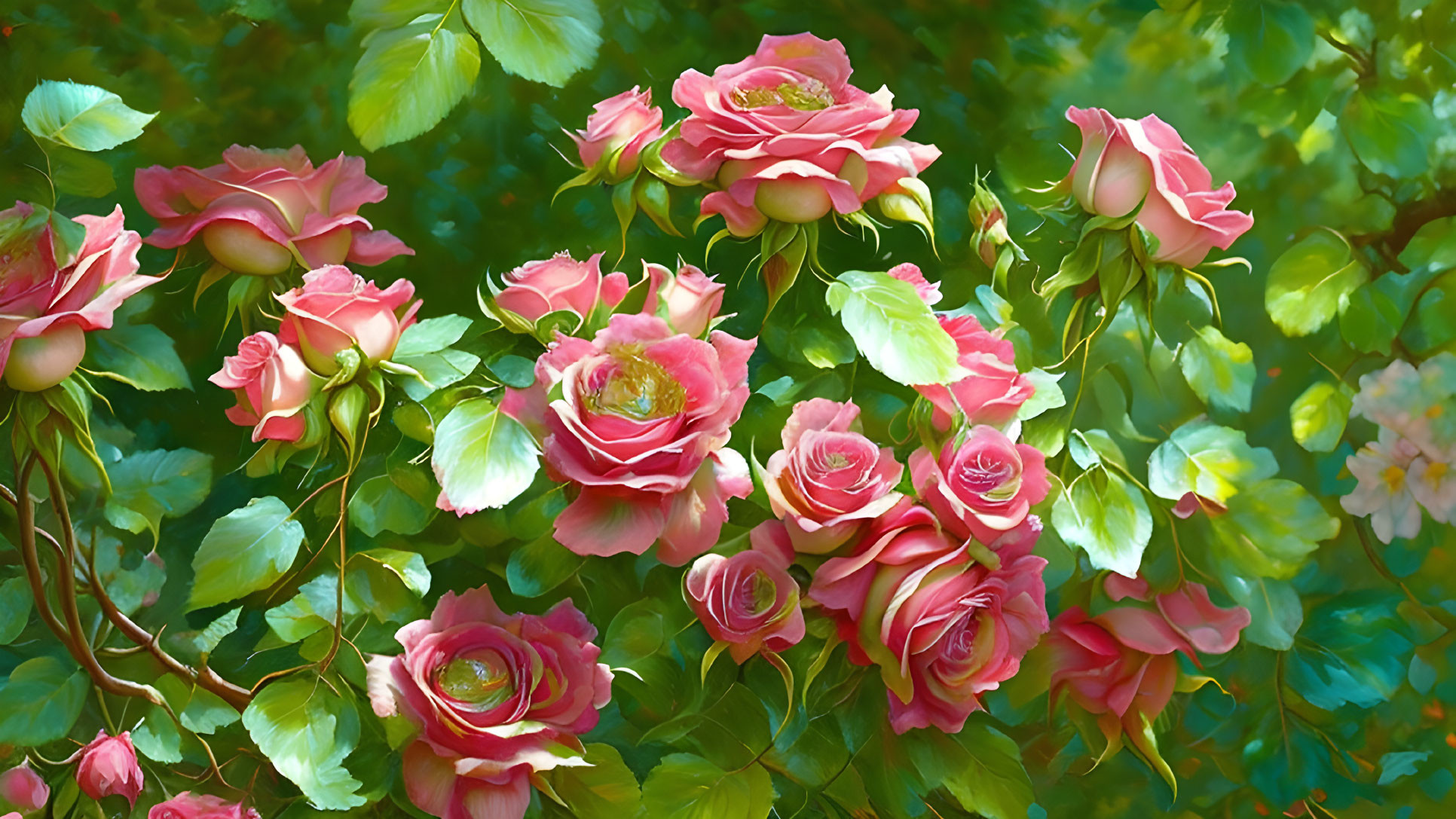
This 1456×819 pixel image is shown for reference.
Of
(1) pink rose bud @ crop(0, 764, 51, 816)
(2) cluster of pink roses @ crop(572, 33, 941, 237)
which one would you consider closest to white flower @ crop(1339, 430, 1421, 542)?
(2) cluster of pink roses @ crop(572, 33, 941, 237)

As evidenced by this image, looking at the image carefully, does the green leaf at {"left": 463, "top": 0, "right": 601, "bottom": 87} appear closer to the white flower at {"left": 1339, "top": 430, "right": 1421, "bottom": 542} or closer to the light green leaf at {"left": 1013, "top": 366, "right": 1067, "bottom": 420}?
the light green leaf at {"left": 1013, "top": 366, "right": 1067, "bottom": 420}

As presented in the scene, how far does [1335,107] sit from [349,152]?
70 centimetres

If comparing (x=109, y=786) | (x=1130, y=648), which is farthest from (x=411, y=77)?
(x=1130, y=648)

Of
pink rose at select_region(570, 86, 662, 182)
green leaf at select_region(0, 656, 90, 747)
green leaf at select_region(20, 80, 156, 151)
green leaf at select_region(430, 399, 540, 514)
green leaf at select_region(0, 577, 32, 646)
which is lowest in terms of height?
green leaf at select_region(0, 656, 90, 747)

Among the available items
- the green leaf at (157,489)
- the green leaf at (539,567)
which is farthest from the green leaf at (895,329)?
the green leaf at (157,489)

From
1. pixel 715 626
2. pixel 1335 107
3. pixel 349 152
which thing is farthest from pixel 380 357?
pixel 1335 107

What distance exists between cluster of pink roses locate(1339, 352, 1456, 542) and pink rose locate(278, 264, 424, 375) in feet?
2.22

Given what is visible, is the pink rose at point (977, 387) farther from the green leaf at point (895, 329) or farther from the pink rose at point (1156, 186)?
the pink rose at point (1156, 186)

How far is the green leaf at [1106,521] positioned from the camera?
29.2 inches

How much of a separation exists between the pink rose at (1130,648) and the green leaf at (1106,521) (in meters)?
0.02

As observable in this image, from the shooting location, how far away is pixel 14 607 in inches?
29.6

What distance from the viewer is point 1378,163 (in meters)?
0.80

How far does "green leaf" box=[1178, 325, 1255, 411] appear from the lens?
0.78 meters

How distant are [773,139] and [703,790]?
0.42 m
